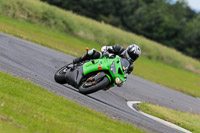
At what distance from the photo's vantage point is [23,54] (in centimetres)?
1606

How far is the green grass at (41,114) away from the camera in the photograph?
6.62 m

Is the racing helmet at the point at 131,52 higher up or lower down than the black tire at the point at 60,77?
higher up

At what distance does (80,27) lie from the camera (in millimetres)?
43906

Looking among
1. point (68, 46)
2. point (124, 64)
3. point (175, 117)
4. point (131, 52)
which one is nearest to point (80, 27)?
point (68, 46)

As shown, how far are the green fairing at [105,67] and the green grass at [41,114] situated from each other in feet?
5.95

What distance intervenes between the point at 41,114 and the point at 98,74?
382 cm

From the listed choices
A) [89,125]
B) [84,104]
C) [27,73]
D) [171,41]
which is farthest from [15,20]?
[171,41]

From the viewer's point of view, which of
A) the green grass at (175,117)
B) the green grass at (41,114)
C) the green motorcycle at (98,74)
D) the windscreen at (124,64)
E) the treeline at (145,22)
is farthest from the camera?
the treeline at (145,22)

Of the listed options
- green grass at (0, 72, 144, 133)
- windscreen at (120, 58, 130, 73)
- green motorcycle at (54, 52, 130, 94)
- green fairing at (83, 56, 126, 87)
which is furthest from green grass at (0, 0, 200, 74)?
green grass at (0, 72, 144, 133)

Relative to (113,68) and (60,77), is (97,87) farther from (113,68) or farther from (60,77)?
(60,77)

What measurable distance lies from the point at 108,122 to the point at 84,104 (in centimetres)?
156

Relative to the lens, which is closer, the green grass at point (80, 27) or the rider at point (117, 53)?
the rider at point (117, 53)

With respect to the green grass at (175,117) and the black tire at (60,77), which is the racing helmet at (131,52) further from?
the green grass at (175,117)

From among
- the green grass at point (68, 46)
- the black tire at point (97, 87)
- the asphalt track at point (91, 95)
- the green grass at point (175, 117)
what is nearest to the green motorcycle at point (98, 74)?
the black tire at point (97, 87)
